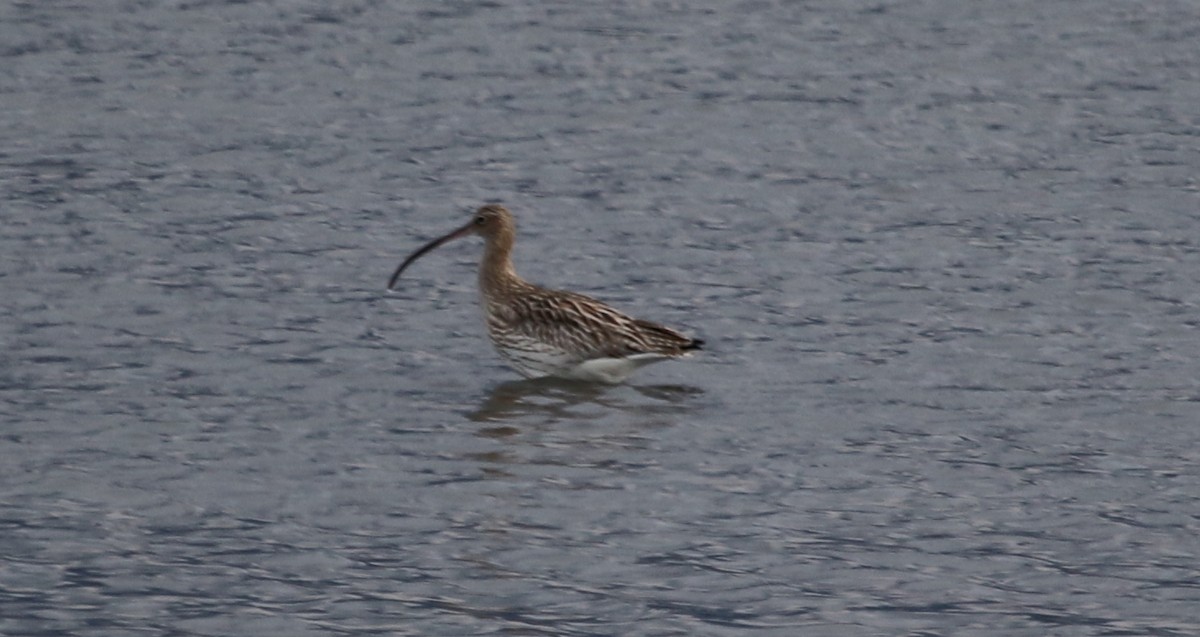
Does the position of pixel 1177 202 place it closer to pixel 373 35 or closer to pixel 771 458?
pixel 771 458

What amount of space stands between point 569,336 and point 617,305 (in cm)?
159

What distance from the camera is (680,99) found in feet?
72.5

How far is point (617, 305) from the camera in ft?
54.4

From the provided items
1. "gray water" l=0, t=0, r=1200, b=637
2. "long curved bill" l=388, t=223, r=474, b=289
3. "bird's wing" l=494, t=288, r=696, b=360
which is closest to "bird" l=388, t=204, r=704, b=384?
"bird's wing" l=494, t=288, r=696, b=360

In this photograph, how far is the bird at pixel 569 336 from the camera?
1480 centimetres

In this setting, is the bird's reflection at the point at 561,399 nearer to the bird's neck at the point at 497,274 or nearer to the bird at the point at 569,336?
the bird at the point at 569,336

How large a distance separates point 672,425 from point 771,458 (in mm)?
971

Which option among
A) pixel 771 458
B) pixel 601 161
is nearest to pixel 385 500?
pixel 771 458

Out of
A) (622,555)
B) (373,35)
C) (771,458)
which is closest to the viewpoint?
(622,555)

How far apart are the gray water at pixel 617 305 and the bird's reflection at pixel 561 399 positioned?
47 millimetres

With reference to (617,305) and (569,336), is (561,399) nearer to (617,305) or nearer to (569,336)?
(569,336)

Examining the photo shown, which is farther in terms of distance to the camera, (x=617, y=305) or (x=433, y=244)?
(x=617, y=305)

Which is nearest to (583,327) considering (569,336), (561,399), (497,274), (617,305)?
(569,336)

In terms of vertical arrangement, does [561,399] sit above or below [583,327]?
below
